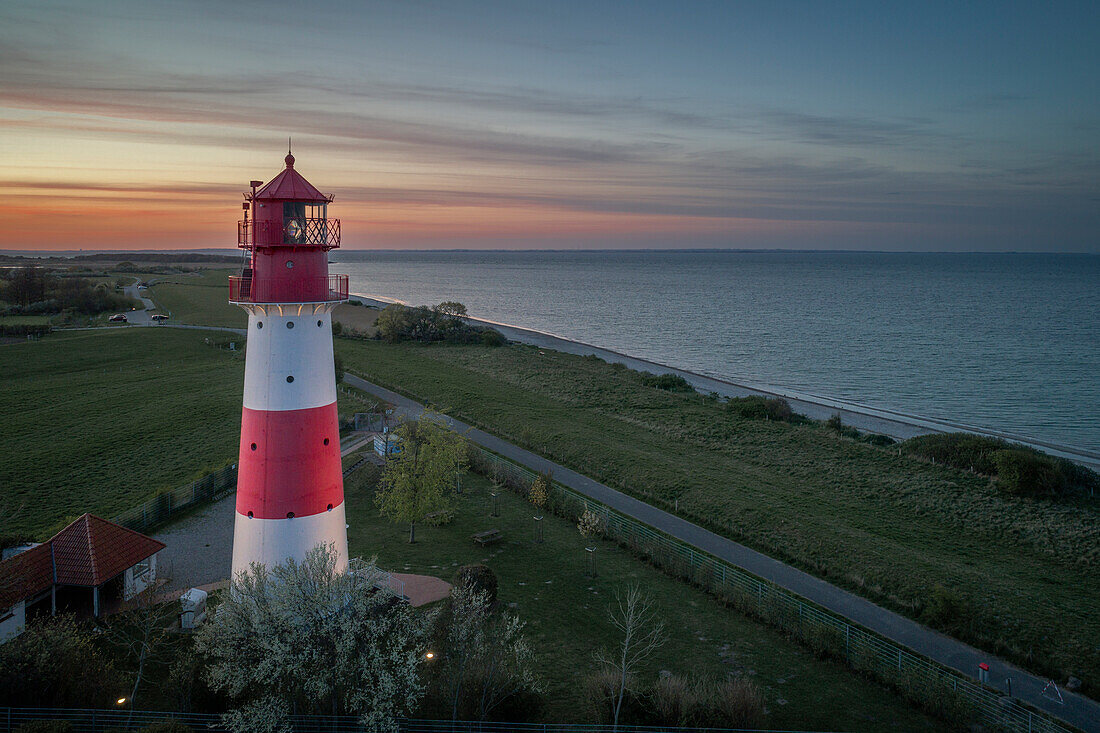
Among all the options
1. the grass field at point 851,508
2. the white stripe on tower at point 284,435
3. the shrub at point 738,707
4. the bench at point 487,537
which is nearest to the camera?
the white stripe on tower at point 284,435

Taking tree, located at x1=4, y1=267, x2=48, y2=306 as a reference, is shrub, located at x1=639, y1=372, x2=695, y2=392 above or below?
below

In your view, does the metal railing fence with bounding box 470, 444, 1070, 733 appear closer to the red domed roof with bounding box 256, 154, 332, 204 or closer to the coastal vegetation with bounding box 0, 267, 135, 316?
the red domed roof with bounding box 256, 154, 332, 204

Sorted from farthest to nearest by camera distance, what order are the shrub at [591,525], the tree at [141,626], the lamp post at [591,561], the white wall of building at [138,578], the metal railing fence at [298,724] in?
the shrub at [591,525], the lamp post at [591,561], the white wall of building at [138,578], the tree at [141,626], the metal railing fence at [298,724]

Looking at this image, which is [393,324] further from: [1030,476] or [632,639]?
[632,639]

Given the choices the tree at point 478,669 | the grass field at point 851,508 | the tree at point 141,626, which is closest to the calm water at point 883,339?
the grass field at point 851,508

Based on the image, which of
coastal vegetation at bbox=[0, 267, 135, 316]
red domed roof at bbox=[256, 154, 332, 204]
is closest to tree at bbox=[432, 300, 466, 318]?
coastal vegetation at bbox=[0, 267, 135, 316]

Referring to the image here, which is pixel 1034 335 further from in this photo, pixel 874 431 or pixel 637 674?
pixel 637 674

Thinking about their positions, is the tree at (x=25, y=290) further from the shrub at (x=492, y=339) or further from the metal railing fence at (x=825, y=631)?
the metal railing fence at (x=825, y=631)
